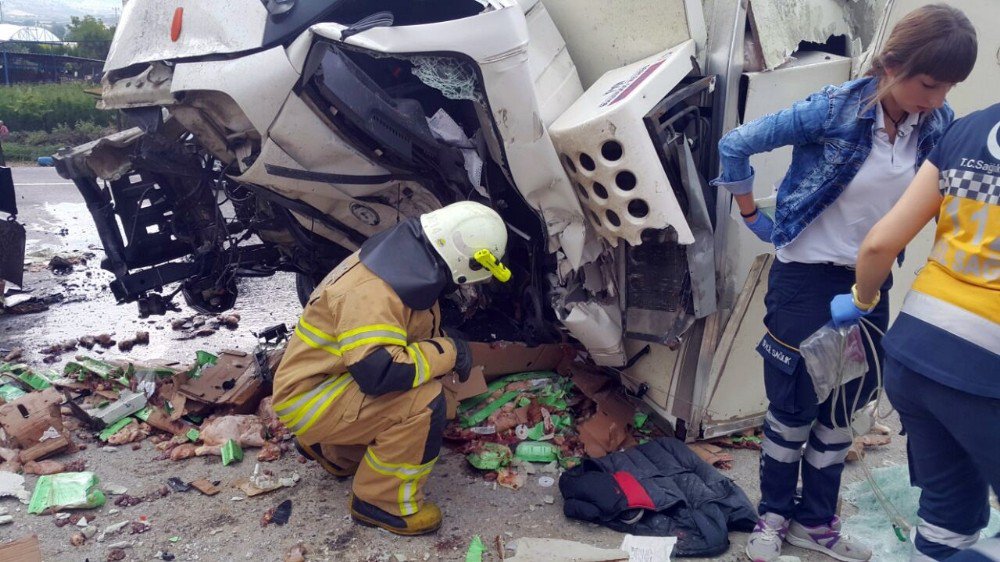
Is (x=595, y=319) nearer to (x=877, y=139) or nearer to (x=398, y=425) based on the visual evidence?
(x=398, y=425)

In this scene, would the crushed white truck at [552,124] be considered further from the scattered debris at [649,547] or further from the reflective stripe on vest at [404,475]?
the reflective stripe on vest at [404,475]

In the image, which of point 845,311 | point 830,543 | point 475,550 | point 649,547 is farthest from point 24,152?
point 845,311

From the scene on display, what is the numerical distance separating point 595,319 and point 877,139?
4.37ft

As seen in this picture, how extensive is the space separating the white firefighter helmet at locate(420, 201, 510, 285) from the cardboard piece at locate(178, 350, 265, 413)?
151cm

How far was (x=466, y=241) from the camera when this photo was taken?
9.44ft

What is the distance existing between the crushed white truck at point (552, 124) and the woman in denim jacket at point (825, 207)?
0.40m

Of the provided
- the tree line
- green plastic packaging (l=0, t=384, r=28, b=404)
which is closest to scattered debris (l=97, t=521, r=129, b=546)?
green plastic packaging (l=0, t=384, r=28, b=404)

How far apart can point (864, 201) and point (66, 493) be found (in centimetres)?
309

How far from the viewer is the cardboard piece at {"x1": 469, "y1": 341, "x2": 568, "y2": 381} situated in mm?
3902

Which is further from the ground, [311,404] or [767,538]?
[311,404]

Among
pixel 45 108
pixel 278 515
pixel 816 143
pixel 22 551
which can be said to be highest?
pixel 816 143

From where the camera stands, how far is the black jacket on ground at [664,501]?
290 cm

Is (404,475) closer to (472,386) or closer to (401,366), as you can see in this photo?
(401,366)

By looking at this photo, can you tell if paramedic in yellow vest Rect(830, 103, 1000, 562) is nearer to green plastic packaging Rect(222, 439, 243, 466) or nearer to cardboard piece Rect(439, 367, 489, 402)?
cardboard piece Rect(439, 367, 489, 402)
